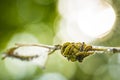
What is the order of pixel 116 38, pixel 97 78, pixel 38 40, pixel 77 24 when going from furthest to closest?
pixel 77 24 → pixel 97 78 → pixel 38 40 → pixel 116 38

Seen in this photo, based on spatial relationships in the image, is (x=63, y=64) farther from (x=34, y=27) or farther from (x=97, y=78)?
(x=34, y=27)

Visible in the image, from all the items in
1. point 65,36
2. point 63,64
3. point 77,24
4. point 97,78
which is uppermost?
point 77,24

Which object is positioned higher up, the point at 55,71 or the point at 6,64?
the point at 6,64

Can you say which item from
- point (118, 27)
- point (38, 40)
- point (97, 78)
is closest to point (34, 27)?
point (38, 40)

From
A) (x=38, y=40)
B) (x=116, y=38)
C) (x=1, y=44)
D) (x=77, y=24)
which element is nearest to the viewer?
(x=116, y=38)

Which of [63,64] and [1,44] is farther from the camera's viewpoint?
[63,64]

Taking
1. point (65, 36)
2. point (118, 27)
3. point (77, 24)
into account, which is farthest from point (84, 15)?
point (118, 27)
